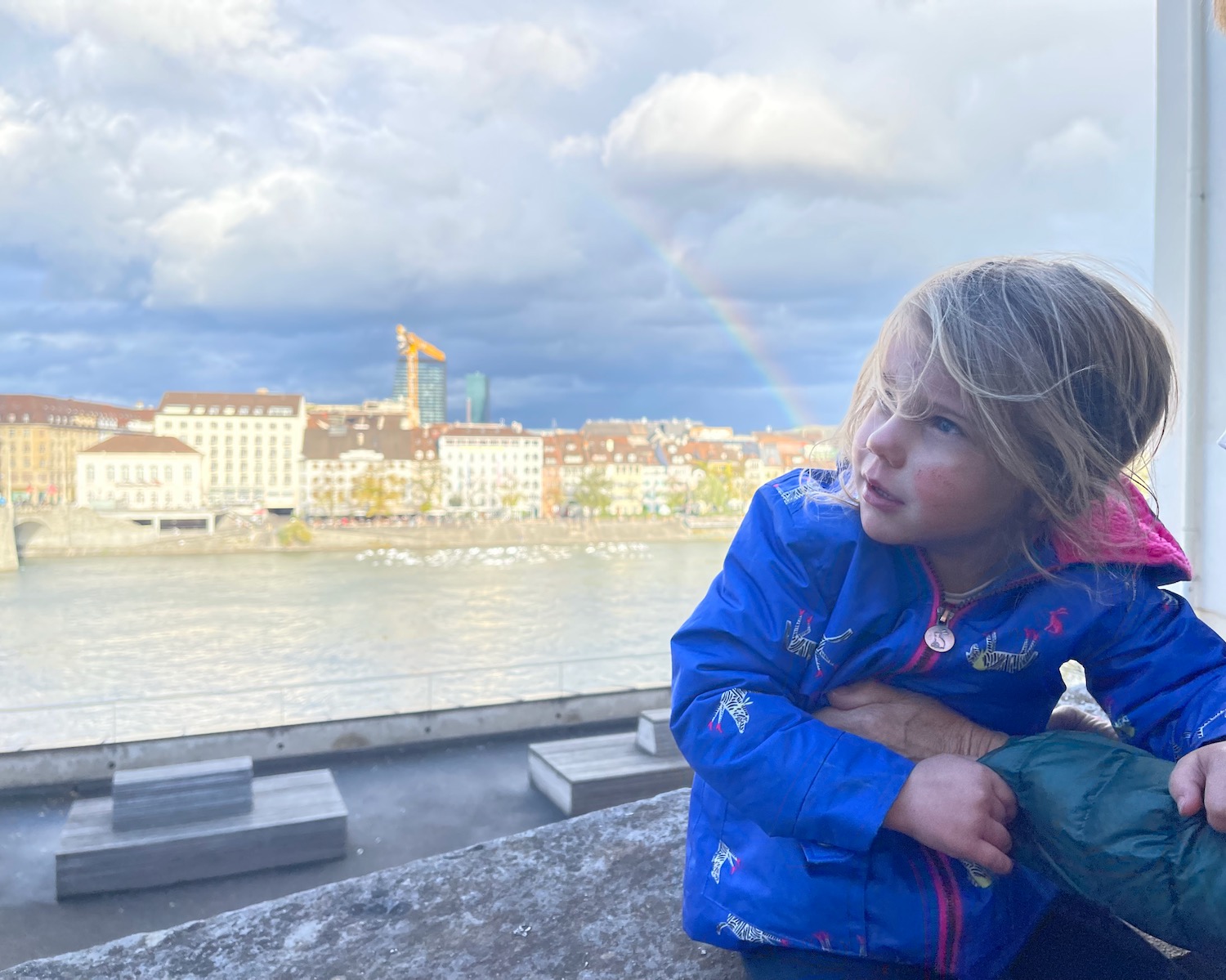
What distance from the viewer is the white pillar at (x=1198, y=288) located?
1740mm

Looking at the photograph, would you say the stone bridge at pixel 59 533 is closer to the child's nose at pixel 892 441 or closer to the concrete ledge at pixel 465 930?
the concrete ledge at pixel 465 930

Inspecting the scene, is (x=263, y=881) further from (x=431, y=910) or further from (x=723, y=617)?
(x=723, y=617)

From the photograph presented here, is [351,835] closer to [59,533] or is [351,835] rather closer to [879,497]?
[879,497]

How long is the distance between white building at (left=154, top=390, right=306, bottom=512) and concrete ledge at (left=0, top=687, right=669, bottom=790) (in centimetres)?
1715

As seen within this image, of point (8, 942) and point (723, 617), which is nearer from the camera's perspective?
point (723, 617)

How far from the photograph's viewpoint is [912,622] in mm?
617

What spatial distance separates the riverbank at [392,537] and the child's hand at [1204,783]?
18687mm

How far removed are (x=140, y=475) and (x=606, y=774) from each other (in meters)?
19.1

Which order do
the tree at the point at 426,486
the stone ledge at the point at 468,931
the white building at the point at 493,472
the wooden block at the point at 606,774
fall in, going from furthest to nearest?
the white building at the point at 493,472, the tree at the point at 426,486, the wooden block at the point at 606,774, the stone ledge at the point at 468,931

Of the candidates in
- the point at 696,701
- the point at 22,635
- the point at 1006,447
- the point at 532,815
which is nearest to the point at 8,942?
the point at 532,815

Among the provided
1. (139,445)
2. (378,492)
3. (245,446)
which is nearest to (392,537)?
(378,492)

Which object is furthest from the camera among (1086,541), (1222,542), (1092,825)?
(1222,542)

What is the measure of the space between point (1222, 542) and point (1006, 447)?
55.5 inches

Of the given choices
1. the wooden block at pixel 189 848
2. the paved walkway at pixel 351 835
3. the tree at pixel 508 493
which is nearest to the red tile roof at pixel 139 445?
the tree at pixel 508 493
